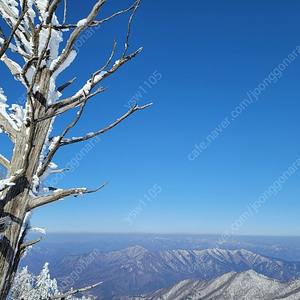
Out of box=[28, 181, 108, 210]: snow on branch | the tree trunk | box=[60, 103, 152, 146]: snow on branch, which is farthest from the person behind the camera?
box=[60, 103, 152, 146]: snow on branch

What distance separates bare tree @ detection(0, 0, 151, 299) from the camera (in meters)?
2.67

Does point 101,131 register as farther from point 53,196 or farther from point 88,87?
point 53,196

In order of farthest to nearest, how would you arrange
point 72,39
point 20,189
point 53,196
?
point 72,39 → point 53,196 → point 20,189

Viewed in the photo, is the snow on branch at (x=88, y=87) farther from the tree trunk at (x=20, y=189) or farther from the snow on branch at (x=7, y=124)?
the snow on branch at (x=7, y=124)

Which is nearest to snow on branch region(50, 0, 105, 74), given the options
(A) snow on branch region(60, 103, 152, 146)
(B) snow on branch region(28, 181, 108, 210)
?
(A) snow on branch region(60, 103, 152, 146)

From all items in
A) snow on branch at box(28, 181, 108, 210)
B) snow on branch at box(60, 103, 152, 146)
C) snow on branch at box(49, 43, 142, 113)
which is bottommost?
snow on branch at box(28, 181, 108, 210)

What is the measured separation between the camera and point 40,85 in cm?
306

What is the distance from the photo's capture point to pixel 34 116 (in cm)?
279

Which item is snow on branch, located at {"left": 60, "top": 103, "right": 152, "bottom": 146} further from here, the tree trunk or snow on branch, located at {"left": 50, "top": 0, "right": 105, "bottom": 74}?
snow on branch, located at {"left": 50, "top": 0, "right": 105, "bottom": 74}

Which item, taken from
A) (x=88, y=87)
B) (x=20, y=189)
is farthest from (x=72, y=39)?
(x=20, y=189)

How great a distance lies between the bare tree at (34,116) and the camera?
267cm

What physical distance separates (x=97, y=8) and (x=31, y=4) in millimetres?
722

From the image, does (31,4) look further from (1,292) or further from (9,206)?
(1,292)

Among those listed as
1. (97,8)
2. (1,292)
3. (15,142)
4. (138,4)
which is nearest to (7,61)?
(15,142)
